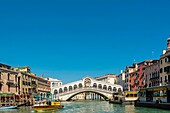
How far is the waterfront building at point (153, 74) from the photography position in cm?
4859

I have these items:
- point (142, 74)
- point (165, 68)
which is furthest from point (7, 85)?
point (142, 74)

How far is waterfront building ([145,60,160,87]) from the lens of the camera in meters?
48.6

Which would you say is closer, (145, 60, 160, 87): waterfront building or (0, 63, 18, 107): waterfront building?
(0, 63, 18, 107): waterfront building

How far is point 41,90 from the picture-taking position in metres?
67.4

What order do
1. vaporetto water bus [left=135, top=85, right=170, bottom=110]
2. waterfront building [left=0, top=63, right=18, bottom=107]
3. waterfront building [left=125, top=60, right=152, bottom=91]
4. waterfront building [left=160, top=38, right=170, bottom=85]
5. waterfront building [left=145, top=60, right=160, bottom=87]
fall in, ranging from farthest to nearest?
waterfront building [left=125, top=60, right=152, bottom=91]
waterfront building [left=145, top=60, right=160, bottom=87]
waterfront building [left=160, top=38, right=170, bottom=85]
waterfront building [left=0, top=63, right=18, bottom=107]
vaporetto water bus [left=135, top=85, right=170, bottom=110]

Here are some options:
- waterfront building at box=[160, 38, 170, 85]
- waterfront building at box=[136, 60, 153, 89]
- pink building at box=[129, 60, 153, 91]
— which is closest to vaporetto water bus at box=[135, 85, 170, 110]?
waterfront building at box=[160, 38, 170, 85]

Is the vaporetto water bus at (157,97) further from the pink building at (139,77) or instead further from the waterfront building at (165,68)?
the pink building at (139,77)

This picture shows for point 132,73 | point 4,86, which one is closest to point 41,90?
point 132,73

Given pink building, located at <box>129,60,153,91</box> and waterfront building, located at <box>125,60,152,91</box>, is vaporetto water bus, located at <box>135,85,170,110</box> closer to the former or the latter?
pink building, located at <box>129,60,153,91</box>

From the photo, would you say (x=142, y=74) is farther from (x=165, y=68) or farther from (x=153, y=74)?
(x=165, y=68)

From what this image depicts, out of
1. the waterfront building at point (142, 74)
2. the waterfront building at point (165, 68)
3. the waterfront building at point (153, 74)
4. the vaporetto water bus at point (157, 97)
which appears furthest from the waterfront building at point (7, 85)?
the waterfront building at point (142, 74)

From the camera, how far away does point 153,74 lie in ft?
168

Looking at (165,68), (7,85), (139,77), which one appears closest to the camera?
(165,68)

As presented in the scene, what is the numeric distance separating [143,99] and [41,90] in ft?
103
